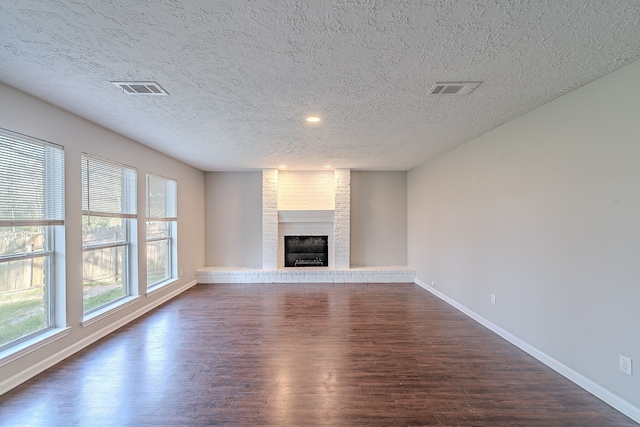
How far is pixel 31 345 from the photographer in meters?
2.48

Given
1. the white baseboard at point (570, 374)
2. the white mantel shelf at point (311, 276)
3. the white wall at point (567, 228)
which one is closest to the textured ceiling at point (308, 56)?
the white wall at point (567, 228)

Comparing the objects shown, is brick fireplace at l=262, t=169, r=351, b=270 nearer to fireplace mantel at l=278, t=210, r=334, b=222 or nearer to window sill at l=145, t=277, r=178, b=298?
fireplace mantel at l=278, t=210, r=334, b=222

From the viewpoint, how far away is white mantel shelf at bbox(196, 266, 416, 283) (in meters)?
6.16

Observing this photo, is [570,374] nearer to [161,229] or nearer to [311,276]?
[311,276]

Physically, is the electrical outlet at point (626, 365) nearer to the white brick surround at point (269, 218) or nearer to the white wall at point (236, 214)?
the white brick surround at point (269, 218)

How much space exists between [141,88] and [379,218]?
539 cm

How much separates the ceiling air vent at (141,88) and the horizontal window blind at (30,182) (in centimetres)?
108

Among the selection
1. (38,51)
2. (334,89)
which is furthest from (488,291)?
(38,51)

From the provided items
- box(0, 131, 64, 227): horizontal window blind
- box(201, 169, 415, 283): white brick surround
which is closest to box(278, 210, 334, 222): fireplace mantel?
box(201, 169, 415, 283): white brick surround

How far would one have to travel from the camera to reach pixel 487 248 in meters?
3.61

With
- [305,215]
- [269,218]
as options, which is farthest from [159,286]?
[305,215]

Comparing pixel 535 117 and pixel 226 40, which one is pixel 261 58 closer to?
pixel 226 40

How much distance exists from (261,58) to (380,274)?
5.24 metres

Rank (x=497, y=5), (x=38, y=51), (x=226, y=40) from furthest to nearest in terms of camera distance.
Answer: (x=38, y=51) < (x=226, y=40) < (x=497, y=5)
